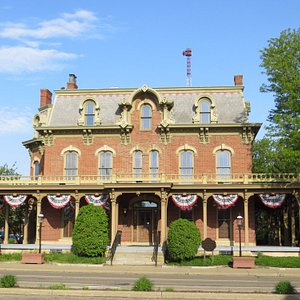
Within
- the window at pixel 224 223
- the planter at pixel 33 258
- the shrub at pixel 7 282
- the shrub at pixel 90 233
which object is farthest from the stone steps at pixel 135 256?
the shrub at pixel 7 282

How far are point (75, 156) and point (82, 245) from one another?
894cm

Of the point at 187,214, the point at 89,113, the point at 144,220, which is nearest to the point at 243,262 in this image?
the point at 187,214

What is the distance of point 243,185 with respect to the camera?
97.5 ft

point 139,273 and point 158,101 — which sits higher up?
point 158,101

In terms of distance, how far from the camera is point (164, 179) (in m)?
29.8

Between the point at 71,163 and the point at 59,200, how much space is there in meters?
3.87

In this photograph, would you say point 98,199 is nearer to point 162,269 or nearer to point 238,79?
point 162,269

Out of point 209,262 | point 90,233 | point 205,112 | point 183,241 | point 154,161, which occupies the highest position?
point 205,112

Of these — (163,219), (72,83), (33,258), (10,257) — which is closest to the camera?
(33,258)

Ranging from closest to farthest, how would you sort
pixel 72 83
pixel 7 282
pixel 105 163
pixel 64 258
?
pixel 7 282, pixel 64 258, pixel 105 163, pixel 72 83

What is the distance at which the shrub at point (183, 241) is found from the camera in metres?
26.0

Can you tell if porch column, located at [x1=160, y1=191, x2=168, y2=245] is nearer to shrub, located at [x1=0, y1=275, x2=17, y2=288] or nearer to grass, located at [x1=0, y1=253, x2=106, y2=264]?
grass, located at [x1=0, y1=253, x2=106, y2=264]

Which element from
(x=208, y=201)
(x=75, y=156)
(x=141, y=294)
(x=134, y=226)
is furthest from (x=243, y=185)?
(x=141, y=294)

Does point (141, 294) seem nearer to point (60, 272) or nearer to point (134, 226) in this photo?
point (60, 272)
